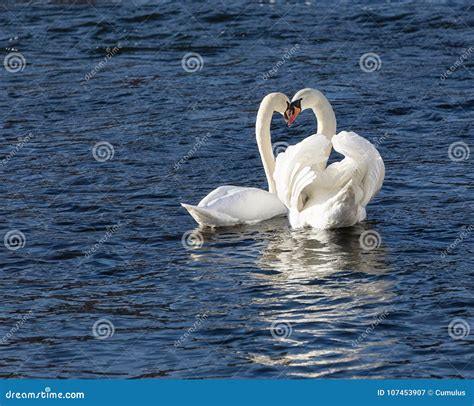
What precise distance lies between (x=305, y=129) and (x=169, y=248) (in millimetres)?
5687

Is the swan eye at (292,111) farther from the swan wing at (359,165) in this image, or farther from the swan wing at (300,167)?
the swan wing at (359,165)

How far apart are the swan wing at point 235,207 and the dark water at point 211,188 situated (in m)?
0.14

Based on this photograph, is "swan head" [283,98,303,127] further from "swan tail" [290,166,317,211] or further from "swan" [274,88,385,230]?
"swan tail" [290,166,317,211]

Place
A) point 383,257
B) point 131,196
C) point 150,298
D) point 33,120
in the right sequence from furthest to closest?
point 33,120, point 131,196, point 383,257, point 150,298

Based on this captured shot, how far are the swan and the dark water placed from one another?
25cm

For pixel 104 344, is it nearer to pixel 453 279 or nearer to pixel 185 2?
pixel 453 279

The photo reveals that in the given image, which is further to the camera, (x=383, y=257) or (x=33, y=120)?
(x=33, y=120)

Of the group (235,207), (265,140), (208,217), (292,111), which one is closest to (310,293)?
(208,217)

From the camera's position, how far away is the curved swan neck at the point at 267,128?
1592 centimetres

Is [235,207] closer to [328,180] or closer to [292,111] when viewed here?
[328,180]

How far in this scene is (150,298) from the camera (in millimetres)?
12383

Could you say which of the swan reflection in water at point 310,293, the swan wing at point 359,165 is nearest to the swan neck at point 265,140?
the swan reflection in water at point 310,293

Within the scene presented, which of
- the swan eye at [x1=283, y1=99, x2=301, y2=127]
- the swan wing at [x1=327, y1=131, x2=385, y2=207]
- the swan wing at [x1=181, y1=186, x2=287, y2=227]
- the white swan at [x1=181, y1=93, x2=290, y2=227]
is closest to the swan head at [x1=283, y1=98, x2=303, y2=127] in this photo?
the swan eye at [x1=283, y1=99, x2=301, y2=127]

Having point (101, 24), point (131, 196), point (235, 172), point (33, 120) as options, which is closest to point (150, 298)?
point (131, 196)
